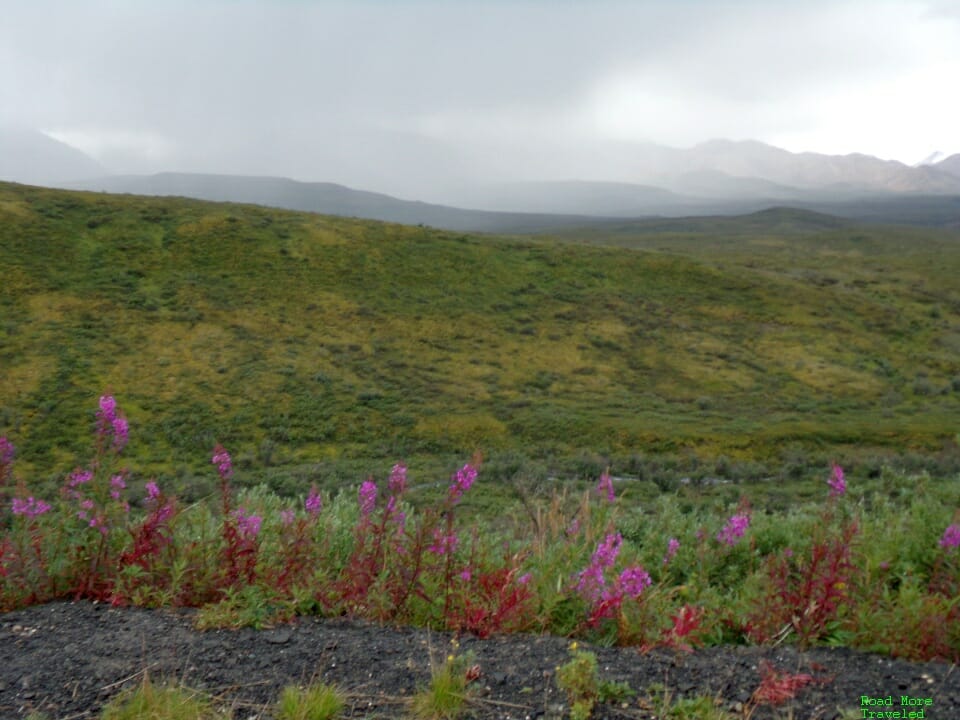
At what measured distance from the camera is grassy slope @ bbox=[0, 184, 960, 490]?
2211 centimetres

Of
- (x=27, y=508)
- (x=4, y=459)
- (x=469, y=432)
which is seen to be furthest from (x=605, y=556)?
(x=469, y=432)

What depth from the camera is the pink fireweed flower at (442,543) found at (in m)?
3.96

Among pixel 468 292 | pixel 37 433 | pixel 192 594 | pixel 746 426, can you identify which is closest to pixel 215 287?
pixel 468 292

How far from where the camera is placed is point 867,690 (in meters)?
3.06

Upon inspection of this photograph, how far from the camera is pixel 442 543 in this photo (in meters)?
4.10

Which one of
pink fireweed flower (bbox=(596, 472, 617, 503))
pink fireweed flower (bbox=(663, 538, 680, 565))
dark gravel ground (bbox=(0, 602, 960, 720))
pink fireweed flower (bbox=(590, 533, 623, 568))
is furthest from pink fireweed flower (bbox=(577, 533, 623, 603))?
pink fireweed flower (bbox=(596, 472, 617, 503))

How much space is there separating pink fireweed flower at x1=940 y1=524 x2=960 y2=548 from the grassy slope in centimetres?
1666

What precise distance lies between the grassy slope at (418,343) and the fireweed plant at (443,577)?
15.5 m

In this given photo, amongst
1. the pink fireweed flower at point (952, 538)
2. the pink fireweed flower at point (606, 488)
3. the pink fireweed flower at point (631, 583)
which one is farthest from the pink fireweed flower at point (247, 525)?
the pink fireweed flower at point (952, 538)

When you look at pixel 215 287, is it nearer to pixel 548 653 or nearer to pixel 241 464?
pixel 241 464

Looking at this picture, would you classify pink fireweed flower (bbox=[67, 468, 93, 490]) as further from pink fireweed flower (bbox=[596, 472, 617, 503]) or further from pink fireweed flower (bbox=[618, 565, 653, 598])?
pink fireweed flower (bbox=[596, 472, 617, 503])

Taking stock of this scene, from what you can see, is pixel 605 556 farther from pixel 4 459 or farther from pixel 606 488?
pixel 4 459

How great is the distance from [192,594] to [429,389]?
22.7 m

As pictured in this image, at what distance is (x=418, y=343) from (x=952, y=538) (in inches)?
1118
